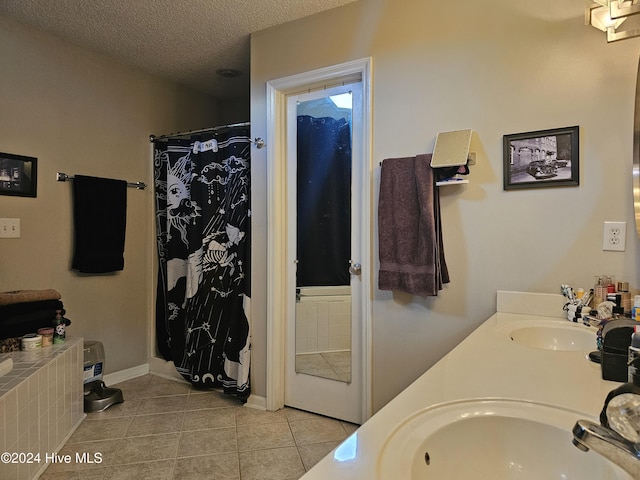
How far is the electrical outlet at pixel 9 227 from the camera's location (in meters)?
2.34

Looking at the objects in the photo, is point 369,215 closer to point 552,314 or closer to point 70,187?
point 552,314

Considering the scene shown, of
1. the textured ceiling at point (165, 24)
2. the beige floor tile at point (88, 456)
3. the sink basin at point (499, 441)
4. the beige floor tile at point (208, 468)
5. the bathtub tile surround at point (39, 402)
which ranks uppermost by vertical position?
the textured ceiling at point (165, 24)

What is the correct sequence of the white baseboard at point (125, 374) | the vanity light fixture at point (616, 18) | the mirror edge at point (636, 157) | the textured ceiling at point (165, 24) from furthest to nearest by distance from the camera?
the white baseboard at point (125, 374)
the textured ceiling at point (165, 24)
the mirror edge at point (636, 157)
the vanity light fixture at point (616, 18)

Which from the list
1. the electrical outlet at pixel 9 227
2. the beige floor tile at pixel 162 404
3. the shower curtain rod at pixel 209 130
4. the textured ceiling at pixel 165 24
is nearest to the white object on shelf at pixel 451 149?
the textured ceiling at pixel 165 24

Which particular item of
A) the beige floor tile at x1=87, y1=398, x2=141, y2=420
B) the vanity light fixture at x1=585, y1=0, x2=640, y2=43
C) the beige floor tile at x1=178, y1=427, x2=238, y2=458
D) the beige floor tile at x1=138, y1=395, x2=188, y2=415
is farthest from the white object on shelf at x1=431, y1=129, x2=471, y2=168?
the beige floor tile at x1=87, y1=398, x2=141, y2=420

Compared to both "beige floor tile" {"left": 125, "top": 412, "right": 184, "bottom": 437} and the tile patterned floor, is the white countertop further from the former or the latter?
"beige floor tile" {"left": 125, "top": 412, "right": 184, "bottom": 437}

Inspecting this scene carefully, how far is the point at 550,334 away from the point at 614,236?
0.48 m

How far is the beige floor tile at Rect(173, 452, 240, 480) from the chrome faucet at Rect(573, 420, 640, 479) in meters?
1.75

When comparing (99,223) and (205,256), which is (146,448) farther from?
(99,223)

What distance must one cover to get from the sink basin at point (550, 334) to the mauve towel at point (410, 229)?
0.44m

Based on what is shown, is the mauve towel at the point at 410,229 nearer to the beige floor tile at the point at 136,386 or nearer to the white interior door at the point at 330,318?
the white interior door at the point at 330,318

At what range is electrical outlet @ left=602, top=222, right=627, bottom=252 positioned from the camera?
5.10ft

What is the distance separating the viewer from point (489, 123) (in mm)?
1825

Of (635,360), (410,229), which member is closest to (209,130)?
(410,229)
